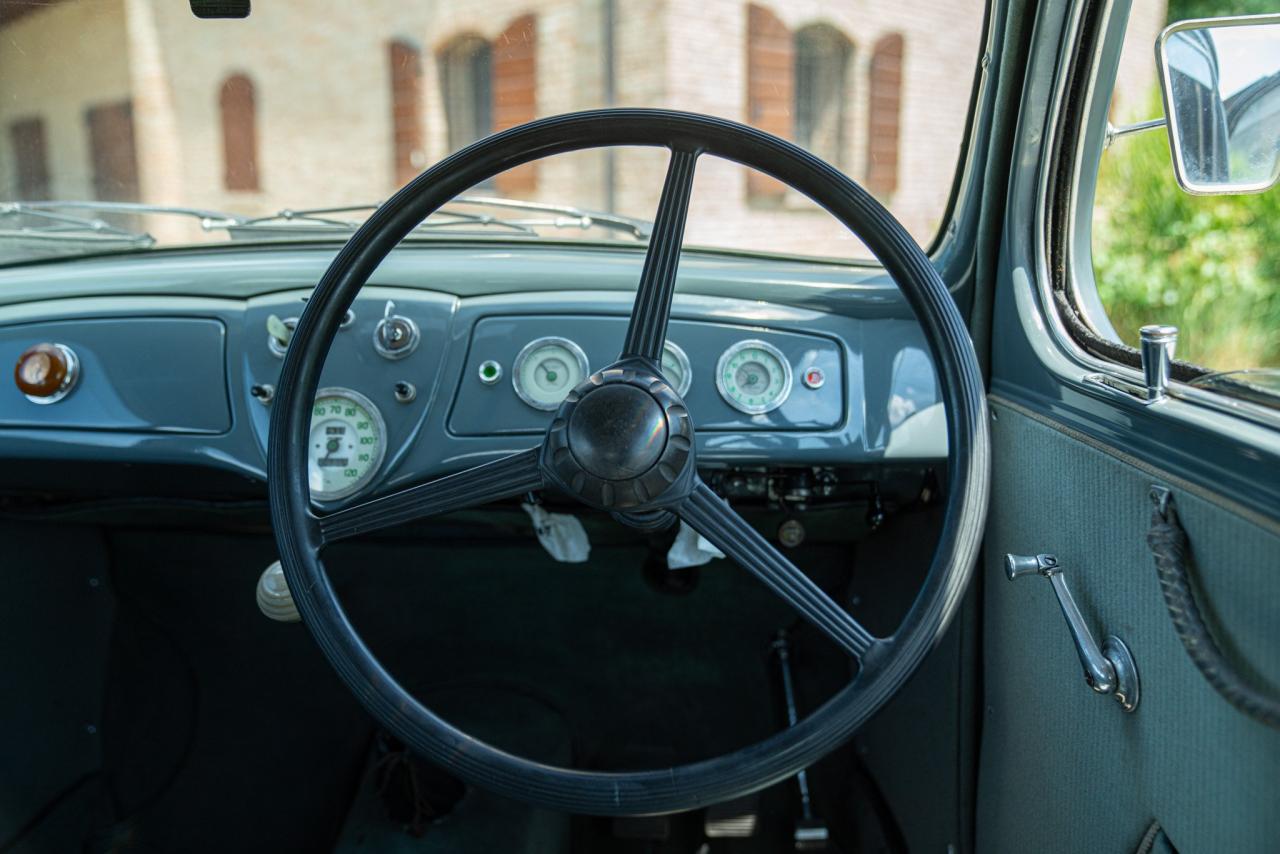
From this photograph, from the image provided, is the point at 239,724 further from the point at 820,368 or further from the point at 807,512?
the point at 820,368

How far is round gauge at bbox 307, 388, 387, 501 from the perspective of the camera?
157 cm

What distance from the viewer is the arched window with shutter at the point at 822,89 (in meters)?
1.89

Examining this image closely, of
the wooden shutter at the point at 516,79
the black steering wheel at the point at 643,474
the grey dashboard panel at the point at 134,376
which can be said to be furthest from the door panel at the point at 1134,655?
the grey dashboard panel at the point at 134,376

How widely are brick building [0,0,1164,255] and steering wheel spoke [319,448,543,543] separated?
25.3 inches

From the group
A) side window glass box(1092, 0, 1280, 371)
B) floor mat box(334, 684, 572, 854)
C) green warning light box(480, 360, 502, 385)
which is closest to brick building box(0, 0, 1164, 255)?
green warning light box(480, 360, 502, 385)

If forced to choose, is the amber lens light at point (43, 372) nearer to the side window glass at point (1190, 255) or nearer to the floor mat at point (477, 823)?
the floor mat at point (477, 823)

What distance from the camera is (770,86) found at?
6.95ft

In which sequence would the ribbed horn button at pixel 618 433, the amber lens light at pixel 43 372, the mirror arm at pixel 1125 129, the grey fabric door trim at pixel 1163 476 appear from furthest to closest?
the amber lens light at pixel 43 372 < the mirror arm at pixel 1125 129 < the ribbed horn button at pixel 618 433 < the grey fabric door trim at pixel 1163 476

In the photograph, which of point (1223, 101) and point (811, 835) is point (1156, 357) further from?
point (811, 835)

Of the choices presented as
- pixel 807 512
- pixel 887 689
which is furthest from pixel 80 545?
pixel 887 689

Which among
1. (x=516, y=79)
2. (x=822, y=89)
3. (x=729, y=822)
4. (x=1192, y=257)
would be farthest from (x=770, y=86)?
(x=1192, y=257)

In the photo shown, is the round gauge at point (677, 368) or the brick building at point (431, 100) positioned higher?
the brick building at point (431, 100)

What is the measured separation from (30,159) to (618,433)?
1.45 meters

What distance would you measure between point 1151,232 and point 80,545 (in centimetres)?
673
